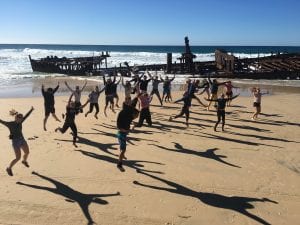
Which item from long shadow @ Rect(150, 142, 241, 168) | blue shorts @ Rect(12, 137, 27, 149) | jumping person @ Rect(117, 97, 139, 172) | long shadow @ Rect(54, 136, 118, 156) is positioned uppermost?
jumping person @ Rect(117, 97, 139, 172)

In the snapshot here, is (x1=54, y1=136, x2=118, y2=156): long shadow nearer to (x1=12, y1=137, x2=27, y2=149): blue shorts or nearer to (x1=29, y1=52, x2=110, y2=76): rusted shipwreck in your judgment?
(x1=12, y1=137, x2=27, y2=149): blue shorts

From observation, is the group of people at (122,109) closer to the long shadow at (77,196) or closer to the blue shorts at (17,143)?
the blue shorts at (17,143)

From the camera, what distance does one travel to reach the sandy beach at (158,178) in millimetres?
7371

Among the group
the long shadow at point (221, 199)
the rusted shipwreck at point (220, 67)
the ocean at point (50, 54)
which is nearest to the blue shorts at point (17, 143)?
the long shadow at point (221, 199)

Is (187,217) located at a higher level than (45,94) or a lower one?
lower

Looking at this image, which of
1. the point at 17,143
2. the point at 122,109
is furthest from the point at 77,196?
the point at 122,109

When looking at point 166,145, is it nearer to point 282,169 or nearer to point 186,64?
point 282,169

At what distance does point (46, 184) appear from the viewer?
8688mm

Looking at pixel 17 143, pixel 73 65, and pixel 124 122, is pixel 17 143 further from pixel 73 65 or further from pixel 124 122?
pixel 73 65

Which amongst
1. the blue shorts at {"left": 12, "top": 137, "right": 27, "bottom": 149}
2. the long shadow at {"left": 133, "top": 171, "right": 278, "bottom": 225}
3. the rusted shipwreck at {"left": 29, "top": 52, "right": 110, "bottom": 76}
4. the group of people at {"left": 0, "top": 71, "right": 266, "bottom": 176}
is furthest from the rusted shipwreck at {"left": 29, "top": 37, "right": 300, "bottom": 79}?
the long shadow at {"left": 133, "top": 171, "right": 278, "bottom": 225}

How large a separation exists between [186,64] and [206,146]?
28579 mm

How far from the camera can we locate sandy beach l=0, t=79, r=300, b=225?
7371 mm

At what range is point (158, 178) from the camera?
9.10 m

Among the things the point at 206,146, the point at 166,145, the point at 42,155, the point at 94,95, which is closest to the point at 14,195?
the point at 42,155
